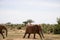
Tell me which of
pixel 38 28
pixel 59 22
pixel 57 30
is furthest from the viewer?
pixel 59 22

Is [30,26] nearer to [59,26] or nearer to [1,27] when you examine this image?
[1,27]

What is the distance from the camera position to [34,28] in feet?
108

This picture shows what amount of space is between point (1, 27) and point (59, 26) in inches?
623

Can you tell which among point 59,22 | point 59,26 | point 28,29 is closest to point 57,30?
point 59,26

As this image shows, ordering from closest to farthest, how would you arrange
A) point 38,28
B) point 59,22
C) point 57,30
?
Result: point 38,28 → point 57,30 → point 59,22

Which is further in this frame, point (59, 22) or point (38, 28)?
point (59, 22)

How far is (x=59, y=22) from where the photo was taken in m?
52.1

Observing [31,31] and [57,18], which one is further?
[57,18]

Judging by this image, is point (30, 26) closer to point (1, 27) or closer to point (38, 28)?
point (38, 28)

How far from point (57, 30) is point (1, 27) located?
577 inches

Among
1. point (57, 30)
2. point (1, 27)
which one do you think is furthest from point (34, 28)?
point (57, 30)

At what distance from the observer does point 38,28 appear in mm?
32625

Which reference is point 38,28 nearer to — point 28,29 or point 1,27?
point 28,29

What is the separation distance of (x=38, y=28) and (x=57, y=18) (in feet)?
69.0
